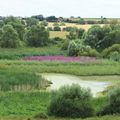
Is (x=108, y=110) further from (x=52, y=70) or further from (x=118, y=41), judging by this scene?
(x=118, y=41)

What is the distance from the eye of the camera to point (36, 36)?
73750 millimetres

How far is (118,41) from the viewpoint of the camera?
61344mm

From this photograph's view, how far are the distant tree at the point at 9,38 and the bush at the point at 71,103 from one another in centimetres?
4936

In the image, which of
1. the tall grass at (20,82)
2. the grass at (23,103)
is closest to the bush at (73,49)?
the tall grass at (20,82)

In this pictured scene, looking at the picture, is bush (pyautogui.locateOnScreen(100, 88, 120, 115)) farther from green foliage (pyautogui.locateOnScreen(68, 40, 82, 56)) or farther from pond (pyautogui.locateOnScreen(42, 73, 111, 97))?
green foliage (pyautogui.locateOnScreen(68, 40, 82, 56))

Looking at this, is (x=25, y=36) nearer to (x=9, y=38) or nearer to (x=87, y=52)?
(x=9, y=38)

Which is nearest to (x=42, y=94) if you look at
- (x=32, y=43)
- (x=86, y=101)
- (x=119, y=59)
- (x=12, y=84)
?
(x=12, y=84)

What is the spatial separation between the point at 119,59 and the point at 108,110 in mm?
28816

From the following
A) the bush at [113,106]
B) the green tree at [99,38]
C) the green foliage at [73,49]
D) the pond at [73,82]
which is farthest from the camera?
the green tree at [99,38]

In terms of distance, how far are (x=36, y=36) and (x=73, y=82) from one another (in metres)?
41.0

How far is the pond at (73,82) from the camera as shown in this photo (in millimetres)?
31225

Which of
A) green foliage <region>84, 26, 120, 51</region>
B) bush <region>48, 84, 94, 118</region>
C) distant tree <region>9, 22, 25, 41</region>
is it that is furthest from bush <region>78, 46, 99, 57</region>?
bush <region>48, 84, 94, 118</region>

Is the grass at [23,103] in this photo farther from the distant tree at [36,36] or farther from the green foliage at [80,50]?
the distant tree at [36,36]

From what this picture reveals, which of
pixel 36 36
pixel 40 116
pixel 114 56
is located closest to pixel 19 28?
pixel 36 36
